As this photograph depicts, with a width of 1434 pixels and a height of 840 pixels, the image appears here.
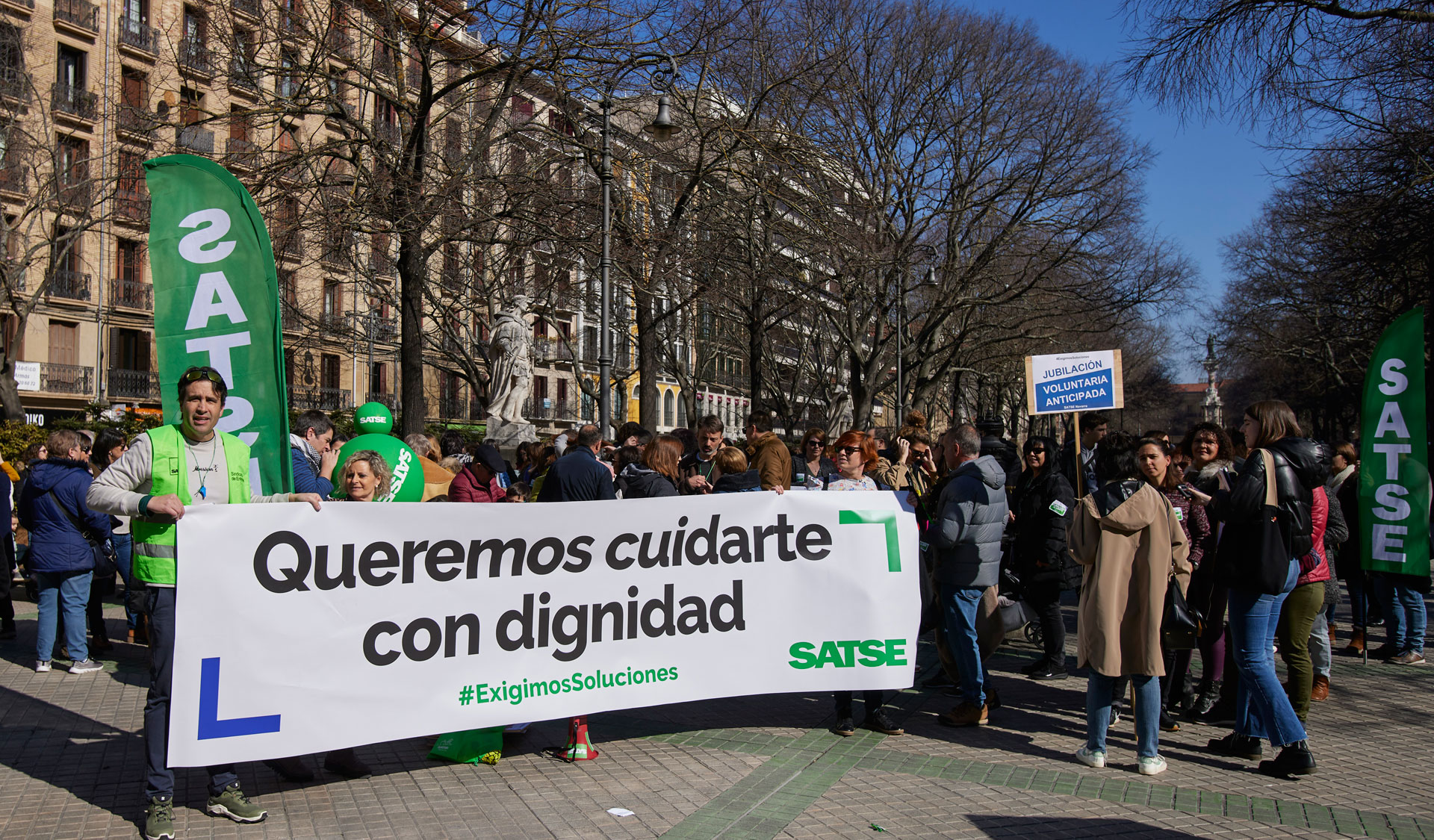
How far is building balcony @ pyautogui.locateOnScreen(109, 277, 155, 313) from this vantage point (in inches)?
1524

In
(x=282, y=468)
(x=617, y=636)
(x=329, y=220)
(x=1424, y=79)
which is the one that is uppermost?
(x=1424, y=79)

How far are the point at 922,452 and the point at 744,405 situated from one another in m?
66.6

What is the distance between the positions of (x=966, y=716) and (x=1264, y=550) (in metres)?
1.97

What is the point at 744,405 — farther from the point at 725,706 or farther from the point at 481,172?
the point at 725,706

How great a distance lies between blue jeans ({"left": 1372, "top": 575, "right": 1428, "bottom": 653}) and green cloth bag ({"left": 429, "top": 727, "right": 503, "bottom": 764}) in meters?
7.12

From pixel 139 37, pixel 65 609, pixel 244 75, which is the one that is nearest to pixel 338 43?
pixel 244 75

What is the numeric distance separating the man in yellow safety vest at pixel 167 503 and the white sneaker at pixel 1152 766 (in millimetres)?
4237

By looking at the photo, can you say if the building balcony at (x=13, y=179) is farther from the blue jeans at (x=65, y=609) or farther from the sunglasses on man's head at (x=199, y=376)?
the sunglasses on man's head at (x=199, y=376)

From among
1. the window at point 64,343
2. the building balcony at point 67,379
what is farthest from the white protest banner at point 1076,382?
the window at point 64,343

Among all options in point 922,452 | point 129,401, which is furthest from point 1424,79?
point 129,401

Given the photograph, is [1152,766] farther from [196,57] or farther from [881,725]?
[196,57]

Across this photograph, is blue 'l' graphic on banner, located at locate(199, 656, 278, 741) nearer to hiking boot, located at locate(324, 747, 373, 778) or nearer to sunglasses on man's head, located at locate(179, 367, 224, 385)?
hiking boot, located at locate(324, 747, 373, 778)

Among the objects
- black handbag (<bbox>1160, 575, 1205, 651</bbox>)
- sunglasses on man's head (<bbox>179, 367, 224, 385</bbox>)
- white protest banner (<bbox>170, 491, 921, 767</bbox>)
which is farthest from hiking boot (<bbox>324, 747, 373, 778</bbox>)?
black handbag (<bbox>1160, 575, 1205, 651</bbox>)

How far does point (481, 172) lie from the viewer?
16062mm
